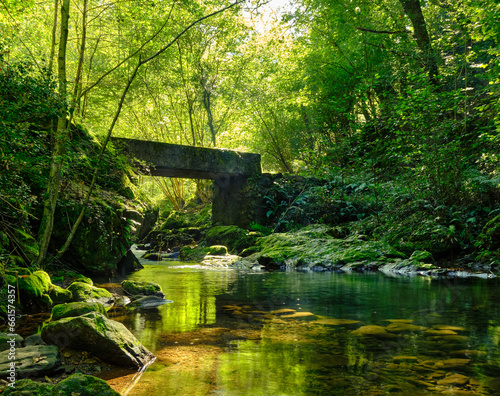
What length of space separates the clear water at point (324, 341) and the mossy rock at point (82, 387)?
333mm

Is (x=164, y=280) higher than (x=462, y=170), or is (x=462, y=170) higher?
(x=462, y=170)

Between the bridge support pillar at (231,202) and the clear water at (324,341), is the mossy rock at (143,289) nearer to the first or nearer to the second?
the clear water at (324,341)

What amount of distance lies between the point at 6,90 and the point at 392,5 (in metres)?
15.3

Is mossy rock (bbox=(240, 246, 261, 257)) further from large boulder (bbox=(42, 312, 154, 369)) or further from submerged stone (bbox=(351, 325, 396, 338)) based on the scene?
large boulder (bbox=(42, 312, 154, 369))

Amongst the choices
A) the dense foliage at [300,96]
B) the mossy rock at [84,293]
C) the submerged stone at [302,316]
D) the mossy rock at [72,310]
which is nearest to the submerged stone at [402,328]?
the submerged stone at [302,316]

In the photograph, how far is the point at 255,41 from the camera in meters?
18.8

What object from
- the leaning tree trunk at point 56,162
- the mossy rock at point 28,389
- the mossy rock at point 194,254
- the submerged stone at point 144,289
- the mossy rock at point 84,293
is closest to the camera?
the mossy rock at point 28,389

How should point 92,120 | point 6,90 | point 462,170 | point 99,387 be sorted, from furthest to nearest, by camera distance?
point 92,120, point 462,170, point 6,90, point 99,387

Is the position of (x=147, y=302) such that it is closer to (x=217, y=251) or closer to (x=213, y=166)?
(x=217, y=251)

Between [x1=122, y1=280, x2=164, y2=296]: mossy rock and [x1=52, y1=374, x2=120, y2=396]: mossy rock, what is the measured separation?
381cm

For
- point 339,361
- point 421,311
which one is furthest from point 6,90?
point 421,311

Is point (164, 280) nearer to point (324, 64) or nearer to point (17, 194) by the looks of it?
point (17, 194)

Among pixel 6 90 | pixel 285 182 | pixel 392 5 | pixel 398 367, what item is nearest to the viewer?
pixel 398 367

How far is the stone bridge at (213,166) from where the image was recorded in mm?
13044
